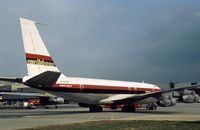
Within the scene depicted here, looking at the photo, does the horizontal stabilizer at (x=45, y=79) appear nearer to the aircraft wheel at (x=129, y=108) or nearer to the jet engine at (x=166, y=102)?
the aircraft wheel at (x=129, y=108)

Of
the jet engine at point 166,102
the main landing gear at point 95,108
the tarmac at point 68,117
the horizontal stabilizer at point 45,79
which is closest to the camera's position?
the tarmac at point 68,117

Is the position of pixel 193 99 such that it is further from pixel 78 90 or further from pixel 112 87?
pixel 78 90

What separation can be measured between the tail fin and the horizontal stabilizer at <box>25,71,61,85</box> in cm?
149

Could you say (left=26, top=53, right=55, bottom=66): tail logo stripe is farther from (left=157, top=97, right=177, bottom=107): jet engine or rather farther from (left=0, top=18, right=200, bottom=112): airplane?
(left=157, top=97, right=177, bottom=107): jet engine

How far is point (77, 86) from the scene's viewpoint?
138ft

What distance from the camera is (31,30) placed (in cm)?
3831

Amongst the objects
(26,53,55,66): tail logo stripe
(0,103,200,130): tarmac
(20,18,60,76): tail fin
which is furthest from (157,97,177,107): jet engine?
(20,18,60,76): tail fin

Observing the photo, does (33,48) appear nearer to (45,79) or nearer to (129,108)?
(45,79)

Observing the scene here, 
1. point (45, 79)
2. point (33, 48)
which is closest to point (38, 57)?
point (33, 48)

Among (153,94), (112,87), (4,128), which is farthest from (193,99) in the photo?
(4,128)

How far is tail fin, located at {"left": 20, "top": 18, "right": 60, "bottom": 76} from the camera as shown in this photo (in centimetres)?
3778

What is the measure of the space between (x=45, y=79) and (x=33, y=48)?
3.68m

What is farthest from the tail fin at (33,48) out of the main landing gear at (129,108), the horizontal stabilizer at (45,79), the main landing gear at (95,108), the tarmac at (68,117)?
the main landing gear at (129,108)

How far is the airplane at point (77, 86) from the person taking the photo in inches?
1481
